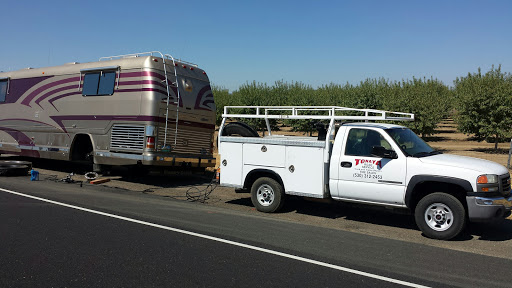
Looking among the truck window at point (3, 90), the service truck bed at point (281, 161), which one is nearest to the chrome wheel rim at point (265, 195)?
the service truck bed at point (281, 161)

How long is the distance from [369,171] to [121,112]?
7547 mm

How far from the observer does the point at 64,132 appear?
1345 cm

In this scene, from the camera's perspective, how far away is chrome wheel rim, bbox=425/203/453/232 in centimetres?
676

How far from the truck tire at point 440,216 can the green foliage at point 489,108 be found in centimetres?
2085

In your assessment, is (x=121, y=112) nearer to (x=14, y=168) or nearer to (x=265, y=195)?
(x=14, y=168)

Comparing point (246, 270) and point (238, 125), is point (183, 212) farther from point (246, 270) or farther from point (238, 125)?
point (246, 270)

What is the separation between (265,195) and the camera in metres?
8.75

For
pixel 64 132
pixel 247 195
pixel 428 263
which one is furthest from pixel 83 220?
pixel 64 132

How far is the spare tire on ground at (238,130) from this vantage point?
9352 millimetres

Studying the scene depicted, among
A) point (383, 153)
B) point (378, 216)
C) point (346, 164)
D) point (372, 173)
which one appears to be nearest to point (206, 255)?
point (346, 164)

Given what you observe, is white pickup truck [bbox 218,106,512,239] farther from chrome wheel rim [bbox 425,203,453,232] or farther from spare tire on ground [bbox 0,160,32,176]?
spare tire on ground [bbox 0,160,32,176]

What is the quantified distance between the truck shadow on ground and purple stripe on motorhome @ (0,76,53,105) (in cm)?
908

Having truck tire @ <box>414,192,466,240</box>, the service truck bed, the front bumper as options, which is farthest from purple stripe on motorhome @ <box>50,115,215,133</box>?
the front bumper

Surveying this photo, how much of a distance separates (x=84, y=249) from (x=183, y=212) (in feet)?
9.82
